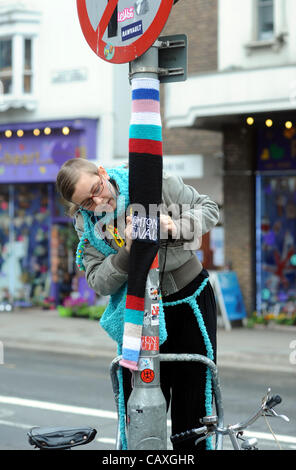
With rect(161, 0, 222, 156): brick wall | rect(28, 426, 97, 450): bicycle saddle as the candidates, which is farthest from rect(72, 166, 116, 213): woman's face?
rect(161, 0, 222, 156): brick wall

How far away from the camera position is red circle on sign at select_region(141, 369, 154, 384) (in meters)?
3.16

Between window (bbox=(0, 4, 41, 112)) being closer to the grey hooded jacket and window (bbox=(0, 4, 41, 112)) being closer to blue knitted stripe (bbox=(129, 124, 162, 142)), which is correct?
the grey hooded jacket

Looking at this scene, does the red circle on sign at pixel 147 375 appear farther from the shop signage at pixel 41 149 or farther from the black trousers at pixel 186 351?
the shop signage at pixel 41 149

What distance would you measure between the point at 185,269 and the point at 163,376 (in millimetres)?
485

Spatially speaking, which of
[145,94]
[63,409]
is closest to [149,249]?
[145,94]

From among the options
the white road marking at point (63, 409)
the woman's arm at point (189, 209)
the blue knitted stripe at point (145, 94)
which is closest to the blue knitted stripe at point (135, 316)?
the woman's arm at point (189, 209)

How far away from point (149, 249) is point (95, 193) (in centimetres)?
36

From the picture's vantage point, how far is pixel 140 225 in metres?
3.11

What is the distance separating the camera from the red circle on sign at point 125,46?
10.3 feet

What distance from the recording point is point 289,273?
16.0 meters

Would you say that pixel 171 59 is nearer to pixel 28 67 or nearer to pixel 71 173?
pixel 71 173

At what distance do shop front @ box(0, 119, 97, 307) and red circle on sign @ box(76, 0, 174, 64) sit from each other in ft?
50.6

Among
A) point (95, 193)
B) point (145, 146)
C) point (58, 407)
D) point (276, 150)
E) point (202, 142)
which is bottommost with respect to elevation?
point (58, 407)

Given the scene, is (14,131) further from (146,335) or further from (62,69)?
(146,335)
